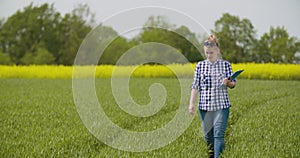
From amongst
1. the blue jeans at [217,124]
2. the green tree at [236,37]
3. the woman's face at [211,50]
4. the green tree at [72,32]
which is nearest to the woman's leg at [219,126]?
the blue jeans at [217,124]

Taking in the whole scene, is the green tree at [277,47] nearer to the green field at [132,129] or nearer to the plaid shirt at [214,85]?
the green field at [132,129]

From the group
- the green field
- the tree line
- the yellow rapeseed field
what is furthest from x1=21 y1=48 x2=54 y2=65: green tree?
the green field

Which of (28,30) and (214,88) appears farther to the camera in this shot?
(28,30)

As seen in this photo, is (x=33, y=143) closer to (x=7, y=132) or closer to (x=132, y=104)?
(x=7, y=132)

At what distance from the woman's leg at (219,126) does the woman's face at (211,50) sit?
0.74 meters

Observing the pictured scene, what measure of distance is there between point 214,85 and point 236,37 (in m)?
36.8

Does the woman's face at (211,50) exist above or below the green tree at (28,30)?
below

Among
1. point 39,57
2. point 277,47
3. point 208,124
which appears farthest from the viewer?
point 277,47

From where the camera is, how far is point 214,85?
5066 mm

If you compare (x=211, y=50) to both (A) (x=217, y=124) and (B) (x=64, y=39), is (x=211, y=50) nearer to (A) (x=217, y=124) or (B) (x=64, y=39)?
(A) (x=217, y=124)

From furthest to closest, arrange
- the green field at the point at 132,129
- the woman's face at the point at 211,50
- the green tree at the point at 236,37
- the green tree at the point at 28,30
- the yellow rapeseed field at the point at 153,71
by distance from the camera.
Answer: the green tree at the point at 28,30
the green tree at the point at 236,37
the yellow rapeseed field at the point at 153,71
the green field at the point at 132,129
the woman's face at the point at 211,50

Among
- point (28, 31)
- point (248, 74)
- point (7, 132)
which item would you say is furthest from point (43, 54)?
point (7, 132)

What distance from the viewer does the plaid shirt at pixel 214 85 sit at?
5.02 meters

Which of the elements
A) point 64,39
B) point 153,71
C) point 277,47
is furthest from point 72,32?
point 277,47
